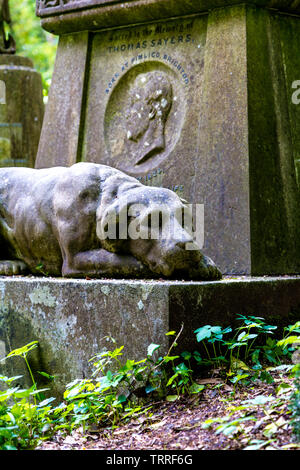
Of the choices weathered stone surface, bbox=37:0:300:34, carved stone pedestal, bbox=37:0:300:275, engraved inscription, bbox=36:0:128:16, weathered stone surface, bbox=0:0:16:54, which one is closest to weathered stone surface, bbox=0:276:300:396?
carved stone pedestal, bbox=37:0:300:275

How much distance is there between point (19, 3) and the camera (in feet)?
64.3

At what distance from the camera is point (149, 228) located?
4199mm

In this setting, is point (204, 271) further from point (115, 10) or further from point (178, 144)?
point (115, 10)

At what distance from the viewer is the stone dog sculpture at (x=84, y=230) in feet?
13.7

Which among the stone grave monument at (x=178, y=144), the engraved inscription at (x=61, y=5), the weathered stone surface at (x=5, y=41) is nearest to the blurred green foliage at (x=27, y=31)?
the weathered stone surface at (x=5, y=41)

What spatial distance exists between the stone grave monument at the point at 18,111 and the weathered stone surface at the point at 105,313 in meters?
4.98

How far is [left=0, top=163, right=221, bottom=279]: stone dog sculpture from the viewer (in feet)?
13.7

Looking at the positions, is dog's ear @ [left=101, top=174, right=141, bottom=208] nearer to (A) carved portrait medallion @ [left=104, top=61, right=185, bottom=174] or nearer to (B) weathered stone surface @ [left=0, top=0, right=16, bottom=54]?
(A) carved portrait medallion @ [left=104, top=61, right=185, bottom=174]

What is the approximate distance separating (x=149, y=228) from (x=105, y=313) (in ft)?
2.00

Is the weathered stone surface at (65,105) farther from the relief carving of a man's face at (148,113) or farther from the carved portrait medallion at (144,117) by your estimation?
the relief carving of a man's face at (148,113)

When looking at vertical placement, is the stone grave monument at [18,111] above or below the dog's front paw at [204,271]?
above
